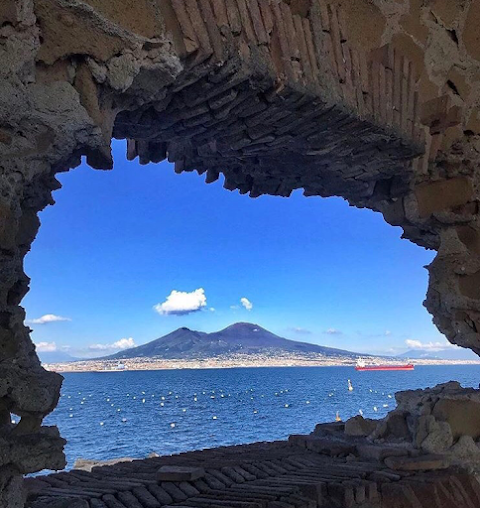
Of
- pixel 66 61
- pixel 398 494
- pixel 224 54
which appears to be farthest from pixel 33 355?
pixel 398 494

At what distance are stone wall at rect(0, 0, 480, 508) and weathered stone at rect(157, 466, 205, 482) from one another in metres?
1.14

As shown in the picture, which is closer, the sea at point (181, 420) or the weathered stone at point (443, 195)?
the weathered stone at point (443, 195)

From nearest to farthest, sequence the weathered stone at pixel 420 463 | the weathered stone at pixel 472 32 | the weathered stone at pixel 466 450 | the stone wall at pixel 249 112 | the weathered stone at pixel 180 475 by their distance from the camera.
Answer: the stone wall at pixel 249 112, the weathered stone at pixel 180 475, the weathered stone at pixel 420 463, the weathered stone at pixel 466 450, the weathered stone at pixel 472 32

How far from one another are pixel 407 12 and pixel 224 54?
5.50 ft

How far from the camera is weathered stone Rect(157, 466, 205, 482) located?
8.96ft

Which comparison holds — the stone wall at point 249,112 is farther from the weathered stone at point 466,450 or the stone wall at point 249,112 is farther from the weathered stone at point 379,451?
the weathered stone at point 379,451

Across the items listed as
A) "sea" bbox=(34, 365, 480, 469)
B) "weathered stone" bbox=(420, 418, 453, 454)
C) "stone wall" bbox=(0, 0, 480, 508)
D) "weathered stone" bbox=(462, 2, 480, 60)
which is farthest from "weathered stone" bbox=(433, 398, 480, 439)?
"sea" bbox=(34, 365, 480, 469)

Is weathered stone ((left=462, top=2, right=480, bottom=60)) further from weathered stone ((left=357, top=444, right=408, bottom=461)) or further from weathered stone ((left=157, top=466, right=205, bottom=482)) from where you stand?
weathered stone ((left=157, top=466, right=205, bottom=482))

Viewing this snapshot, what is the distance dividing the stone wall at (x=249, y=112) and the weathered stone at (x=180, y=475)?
1144mm

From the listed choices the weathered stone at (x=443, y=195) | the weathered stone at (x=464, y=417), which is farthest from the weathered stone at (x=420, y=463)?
the weathered stone at (x=443, y=195)

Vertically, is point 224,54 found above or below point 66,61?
above

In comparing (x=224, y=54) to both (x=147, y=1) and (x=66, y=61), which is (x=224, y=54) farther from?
(x=66, y=61)

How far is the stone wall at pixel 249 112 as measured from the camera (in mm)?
1629

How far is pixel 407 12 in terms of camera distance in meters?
3.08
